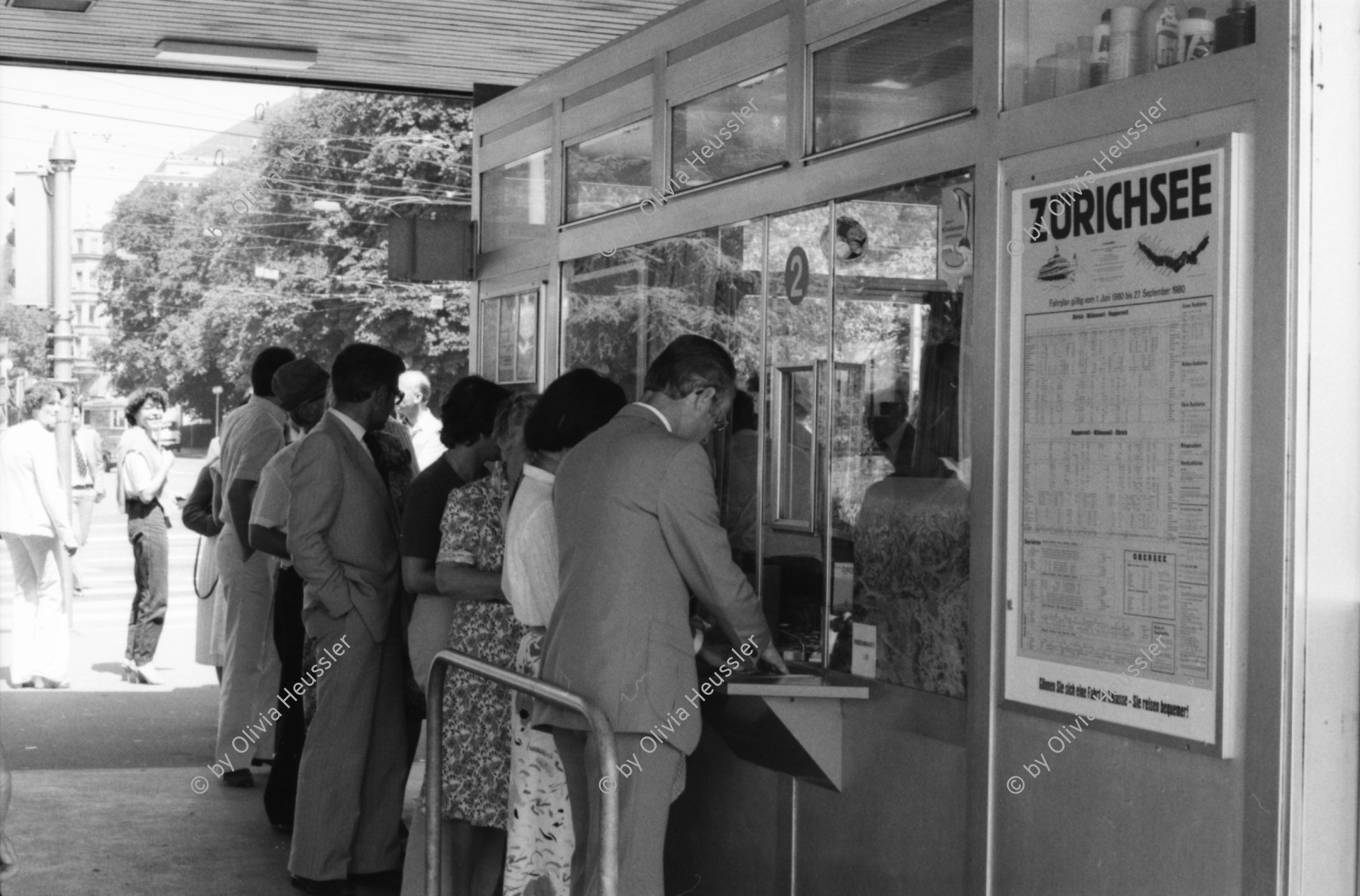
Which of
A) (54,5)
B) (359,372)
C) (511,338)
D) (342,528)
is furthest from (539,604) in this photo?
(54,5)

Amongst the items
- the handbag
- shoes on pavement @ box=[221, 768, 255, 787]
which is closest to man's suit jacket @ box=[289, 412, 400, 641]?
shoes on pavement @ box=[221, 768, 255, 787]

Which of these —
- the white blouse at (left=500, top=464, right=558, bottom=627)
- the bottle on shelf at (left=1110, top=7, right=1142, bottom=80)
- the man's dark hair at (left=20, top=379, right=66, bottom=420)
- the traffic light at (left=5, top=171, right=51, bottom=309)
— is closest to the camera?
the bottle on shelf at (left=1110, top=7, right=1142, bottom=80)

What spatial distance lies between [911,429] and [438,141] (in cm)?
2739

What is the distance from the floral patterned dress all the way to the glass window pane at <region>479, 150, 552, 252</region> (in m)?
2.24

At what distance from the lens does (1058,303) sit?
144 inches

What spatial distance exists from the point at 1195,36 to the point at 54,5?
234 inches

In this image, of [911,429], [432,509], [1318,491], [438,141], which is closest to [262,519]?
[432,509]

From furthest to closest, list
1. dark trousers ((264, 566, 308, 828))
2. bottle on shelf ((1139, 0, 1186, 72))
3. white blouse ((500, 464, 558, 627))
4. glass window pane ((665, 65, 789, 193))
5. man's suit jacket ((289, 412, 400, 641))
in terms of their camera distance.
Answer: dark trousers ((264, 566, 308, 828)), man's suit jacket ((289, 412, 400, 641)), glass window pane ((665, 65, 789, 193)), white blouse ((500, 464, 558, 627)), bottle on shelf ((1139, 0, 1186, 72))

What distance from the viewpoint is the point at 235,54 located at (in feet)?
28.5

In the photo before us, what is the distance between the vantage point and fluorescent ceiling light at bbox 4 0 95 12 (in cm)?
754

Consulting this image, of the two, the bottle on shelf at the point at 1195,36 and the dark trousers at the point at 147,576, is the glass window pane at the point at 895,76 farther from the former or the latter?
the dark trousers at the point at 147,576

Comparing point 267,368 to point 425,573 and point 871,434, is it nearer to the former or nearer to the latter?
point 425,573

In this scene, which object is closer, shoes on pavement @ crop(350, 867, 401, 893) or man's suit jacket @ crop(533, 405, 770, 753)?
man's suit jacket @ crop(533, 405, 770, 753)

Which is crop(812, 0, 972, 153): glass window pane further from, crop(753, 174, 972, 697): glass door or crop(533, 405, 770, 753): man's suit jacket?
crop(533, 405, 770, 753): man's suit jacket
